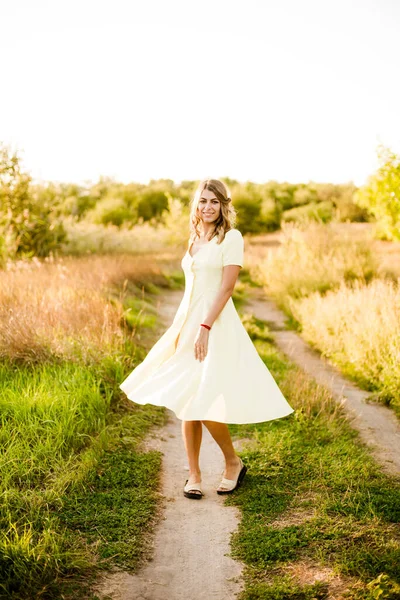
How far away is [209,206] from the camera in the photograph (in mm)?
4133

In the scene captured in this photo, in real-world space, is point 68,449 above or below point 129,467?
above

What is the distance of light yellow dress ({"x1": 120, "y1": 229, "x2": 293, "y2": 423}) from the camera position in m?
3.92

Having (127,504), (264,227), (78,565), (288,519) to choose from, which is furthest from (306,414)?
(264,227)

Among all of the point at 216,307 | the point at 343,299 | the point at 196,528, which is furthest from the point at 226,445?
the point at 343,299

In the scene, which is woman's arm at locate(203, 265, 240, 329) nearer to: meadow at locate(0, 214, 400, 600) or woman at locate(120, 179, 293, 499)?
woman at locate(120, 179, 293, 499)

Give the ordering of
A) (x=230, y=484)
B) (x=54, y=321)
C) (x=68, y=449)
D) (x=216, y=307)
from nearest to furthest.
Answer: (x=216, y=307)
(x=230, y=484)
(x=68, y=449)
(x=54, y=321)

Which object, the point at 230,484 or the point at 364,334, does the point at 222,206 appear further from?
the point at 364,334

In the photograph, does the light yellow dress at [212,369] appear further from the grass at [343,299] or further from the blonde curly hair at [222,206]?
the grass at [343,299]

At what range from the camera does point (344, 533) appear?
11.8 ft

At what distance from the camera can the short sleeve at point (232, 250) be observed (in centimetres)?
402

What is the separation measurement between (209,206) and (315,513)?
2.23 metres

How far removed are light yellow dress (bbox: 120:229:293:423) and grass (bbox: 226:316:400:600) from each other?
701mm

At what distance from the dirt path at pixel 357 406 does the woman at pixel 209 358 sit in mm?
1506

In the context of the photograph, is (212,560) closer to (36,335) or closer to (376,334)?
(36,335)
